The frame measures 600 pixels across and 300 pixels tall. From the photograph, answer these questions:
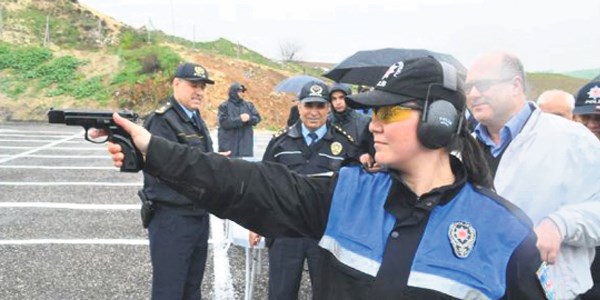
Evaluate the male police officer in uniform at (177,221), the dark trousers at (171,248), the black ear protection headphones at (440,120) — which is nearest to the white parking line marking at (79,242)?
the male police officer in uniform at (177,221)

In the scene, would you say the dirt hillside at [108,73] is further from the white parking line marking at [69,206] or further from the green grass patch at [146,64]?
the white parking line marking at [69,206]

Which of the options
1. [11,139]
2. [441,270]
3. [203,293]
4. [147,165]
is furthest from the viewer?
[11,139]

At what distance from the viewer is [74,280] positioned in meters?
4.93

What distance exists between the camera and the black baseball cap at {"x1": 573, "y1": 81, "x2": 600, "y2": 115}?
10.2 feet

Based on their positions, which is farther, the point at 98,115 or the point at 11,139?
the point at 11,139

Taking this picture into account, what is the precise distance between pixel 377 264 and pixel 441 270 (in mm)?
179

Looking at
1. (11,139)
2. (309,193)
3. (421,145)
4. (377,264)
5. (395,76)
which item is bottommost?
(11,139)

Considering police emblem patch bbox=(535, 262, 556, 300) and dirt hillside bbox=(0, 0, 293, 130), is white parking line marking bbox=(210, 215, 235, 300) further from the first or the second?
dirt hillside bbox=(0, 0, 293, 130)

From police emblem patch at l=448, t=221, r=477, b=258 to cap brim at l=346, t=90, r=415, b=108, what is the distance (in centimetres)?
40

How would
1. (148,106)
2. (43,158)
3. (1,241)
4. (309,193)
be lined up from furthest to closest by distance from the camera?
1. (148,106)
2. (43,158)
3. (1,241)
4. (309,193)

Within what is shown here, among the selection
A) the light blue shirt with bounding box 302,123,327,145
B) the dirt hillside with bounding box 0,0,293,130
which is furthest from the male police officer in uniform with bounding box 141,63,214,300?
the dirt hillside with bounding box 0,0,293,130

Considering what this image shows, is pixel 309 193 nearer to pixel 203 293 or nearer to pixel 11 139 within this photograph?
pixel 203 293

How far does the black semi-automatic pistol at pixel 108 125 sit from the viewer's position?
1516 millimetres

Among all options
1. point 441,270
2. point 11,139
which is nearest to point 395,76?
point 441,270
